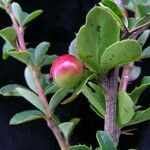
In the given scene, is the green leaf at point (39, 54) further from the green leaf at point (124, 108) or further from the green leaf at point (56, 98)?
the green leaf at point (124, 108)

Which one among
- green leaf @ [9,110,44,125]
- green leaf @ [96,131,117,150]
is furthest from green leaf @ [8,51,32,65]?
green leaf @ [96,131,117,150]

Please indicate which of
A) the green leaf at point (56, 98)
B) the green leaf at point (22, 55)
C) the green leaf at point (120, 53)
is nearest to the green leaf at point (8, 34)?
the green leaf at point (22, 55)

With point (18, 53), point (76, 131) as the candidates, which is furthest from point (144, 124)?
point (18, 53)

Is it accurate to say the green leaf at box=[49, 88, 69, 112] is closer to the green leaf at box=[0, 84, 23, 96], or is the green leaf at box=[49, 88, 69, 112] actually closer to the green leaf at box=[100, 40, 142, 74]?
the green leaf at box=[0, 84, 23, 96]

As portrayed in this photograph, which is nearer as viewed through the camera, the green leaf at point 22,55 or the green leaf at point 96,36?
the green leaf at point 96,36

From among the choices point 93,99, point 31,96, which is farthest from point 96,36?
point 31,96

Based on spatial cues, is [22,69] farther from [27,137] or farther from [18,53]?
[18,53]
